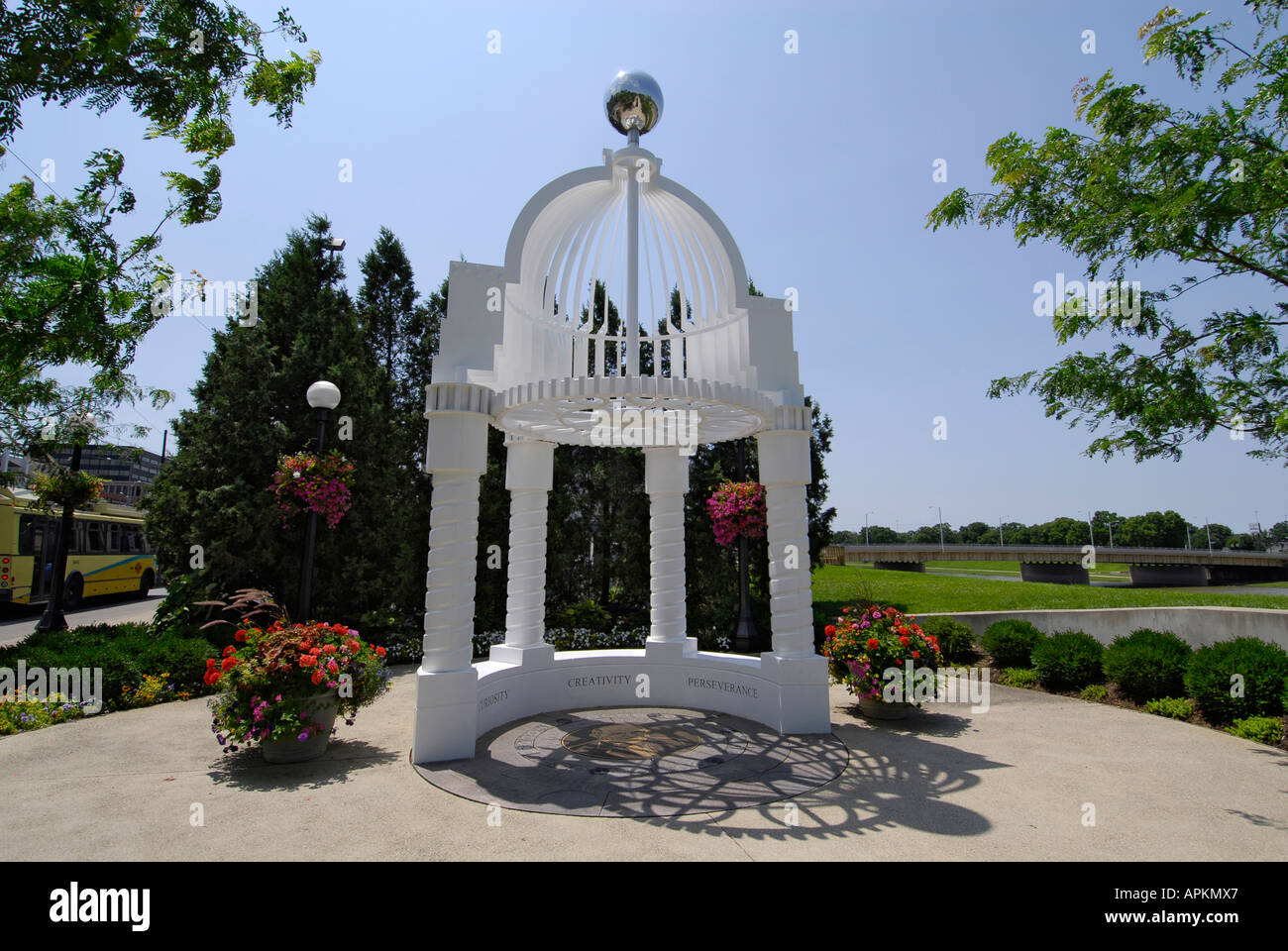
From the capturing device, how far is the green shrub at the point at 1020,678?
985 centimetres

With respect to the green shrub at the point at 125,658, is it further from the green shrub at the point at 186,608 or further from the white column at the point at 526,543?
the white column at the point at 526,543

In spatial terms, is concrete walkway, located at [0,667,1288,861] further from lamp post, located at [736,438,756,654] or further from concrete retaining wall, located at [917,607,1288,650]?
lamp post, located at [736,438,756,654]

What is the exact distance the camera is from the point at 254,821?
4.70 metres

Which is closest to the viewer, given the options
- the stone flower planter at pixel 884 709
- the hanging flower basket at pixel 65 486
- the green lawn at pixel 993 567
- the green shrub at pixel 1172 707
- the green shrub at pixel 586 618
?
the green shrub at pixel 1172 707

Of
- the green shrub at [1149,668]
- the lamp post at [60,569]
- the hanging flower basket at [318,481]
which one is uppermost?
the hanging flower basket at [318,481]

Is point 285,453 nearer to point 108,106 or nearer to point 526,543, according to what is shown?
point 526,543

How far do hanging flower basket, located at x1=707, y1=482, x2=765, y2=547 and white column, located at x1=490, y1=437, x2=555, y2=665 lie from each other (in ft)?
18.5

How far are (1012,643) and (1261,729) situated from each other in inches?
150

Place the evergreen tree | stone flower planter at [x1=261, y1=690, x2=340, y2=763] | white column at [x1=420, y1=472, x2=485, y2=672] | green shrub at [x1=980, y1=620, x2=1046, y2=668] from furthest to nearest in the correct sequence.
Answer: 1. the evergreen tree
2. green shrub at [x1=980, y1=620, x2=1046, y2=668]
3. white column at [x1=420, y1=472, x2=485, y2=672]
4. stone flower planter at [x1=261, y1=690, x2=340, y2=763]

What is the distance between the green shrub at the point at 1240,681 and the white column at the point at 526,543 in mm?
7886

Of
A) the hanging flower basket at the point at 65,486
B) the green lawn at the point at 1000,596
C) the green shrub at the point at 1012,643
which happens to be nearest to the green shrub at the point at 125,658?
the hanging flower basket at the point at 65,486

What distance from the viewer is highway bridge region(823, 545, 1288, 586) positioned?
2400 centimetres

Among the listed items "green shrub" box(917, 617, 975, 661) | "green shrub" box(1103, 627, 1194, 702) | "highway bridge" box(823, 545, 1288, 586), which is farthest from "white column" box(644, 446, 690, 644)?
"highway bridge" box(823, 545, 1288, 586)

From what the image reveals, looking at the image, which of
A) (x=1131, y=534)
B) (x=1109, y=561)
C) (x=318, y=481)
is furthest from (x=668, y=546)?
(x=1131, y=534)
